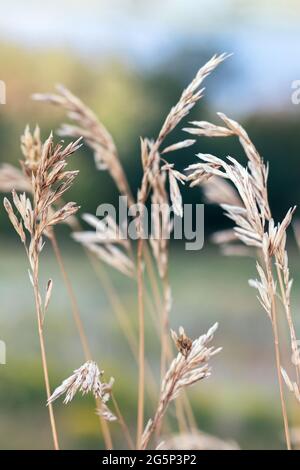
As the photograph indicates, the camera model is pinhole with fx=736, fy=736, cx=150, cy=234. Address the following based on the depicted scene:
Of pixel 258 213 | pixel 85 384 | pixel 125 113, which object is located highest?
pixel 125 113

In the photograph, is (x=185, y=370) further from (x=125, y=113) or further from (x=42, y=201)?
(x=125, y=113)

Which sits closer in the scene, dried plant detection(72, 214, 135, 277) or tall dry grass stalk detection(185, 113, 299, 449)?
tall dry grass stalk detection(185, 113, 299, 449)

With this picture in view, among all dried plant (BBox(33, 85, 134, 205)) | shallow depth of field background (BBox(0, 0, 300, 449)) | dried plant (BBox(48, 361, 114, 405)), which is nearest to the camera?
dried plant (BBox(48, 361, 114, 405))

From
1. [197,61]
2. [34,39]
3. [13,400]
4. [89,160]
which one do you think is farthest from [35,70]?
[13,400]

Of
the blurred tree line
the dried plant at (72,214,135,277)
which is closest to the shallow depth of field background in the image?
the blurred tree line

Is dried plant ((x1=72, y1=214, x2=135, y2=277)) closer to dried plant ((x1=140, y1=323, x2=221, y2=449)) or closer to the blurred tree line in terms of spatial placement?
dried plant ((x1=140, y1=323, x2=221, y2=449))

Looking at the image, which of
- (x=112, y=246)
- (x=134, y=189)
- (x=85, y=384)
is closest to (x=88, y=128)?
(x=112, y=246)
